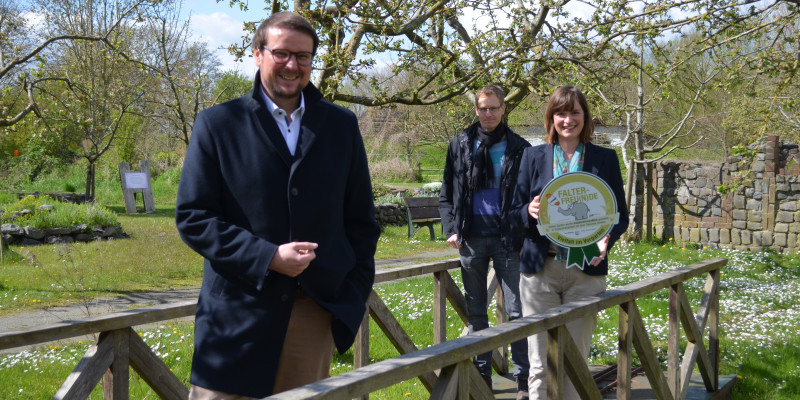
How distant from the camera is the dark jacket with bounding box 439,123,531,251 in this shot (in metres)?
4.42

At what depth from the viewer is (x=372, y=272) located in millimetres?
2586

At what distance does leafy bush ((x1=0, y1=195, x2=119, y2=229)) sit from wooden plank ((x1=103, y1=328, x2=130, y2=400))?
13.1m

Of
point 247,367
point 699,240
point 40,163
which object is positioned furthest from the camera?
point 40,163

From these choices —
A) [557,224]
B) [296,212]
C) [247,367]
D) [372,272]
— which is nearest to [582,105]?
[557,224]

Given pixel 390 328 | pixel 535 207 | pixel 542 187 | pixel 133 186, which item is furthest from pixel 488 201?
pixel 133 186

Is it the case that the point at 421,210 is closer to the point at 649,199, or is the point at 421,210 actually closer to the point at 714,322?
the point at 649,199

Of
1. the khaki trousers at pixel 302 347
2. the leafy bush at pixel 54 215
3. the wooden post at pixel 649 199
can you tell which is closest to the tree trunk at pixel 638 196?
the wooden post at pixel 649 199

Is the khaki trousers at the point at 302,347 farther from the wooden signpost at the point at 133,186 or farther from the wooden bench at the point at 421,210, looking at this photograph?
the wooden signpost at the point at 133,186

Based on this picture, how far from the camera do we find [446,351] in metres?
2.43

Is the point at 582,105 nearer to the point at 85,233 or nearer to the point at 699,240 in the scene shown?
the point at 85,233

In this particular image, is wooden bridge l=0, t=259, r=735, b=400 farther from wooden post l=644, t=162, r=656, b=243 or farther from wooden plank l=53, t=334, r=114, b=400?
wooden post l=644, t=162, r=656, b=243

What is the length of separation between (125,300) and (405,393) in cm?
538

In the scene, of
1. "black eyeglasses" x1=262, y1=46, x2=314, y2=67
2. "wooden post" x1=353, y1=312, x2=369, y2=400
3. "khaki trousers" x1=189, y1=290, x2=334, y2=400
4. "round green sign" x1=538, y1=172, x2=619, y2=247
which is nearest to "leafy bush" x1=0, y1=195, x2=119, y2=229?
"wooden post" x1=353, y1=312, x2=369, y2=400

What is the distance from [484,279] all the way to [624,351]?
3.59ft
